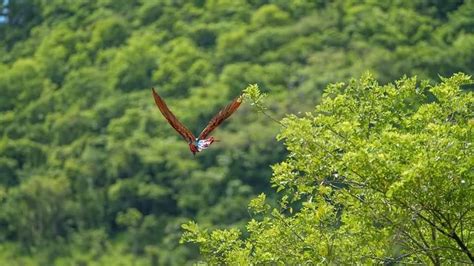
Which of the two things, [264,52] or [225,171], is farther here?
[264,52]

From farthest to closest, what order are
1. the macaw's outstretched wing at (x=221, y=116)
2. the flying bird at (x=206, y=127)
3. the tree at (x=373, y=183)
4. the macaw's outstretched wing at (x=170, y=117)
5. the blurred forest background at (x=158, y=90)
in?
the blurred forest background at (x=158, y=90), the tree at (x=373, y=183), the macaw's outstretched wing at (x=221, y=116), the flying bird at (x=206, y=127), the macaw's outstretched wing at (x=170, y=117)

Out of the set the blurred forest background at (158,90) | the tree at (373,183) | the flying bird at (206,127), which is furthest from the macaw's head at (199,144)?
the blurred forest background at (158,90)

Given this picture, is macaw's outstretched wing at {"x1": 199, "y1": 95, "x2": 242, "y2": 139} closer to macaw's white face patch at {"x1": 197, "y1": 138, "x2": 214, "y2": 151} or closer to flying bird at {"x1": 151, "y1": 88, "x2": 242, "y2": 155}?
flying bird at {"x1": 151, "y1": 88, "x2": 242, "y2": 155}

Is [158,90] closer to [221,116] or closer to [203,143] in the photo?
[203,143]

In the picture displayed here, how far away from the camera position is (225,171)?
9388 centimetres

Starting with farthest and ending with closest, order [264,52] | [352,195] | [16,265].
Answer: [264,52] → [16,265] → [352,195]

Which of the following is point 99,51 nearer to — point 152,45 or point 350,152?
point 152,45

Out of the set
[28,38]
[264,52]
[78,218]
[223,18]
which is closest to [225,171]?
[78,218]

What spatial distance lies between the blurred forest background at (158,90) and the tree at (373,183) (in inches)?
2683

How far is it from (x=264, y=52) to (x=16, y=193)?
29.3m

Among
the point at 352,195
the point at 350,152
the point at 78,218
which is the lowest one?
the point at 78,218

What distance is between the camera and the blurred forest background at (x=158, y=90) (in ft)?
305

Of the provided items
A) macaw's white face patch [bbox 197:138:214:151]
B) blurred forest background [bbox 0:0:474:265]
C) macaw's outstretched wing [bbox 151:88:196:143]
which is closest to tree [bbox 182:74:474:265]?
macaw's white face patch [bbox 197:138:214:151]

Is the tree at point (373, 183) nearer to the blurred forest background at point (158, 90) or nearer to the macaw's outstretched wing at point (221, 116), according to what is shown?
the macaw's outstretched wing at point (221, 116)
